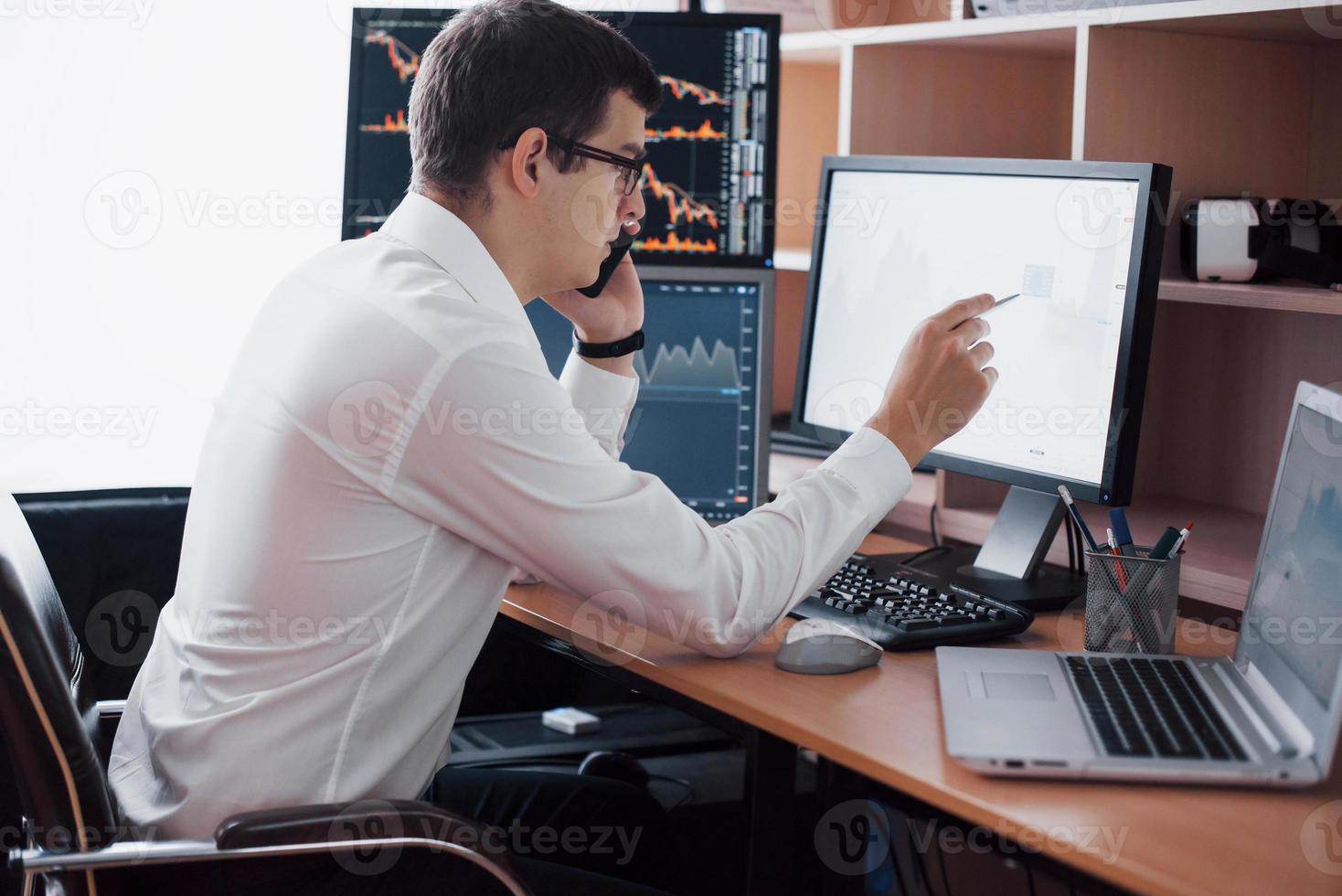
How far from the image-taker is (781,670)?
4.29ft

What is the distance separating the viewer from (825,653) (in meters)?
1.30

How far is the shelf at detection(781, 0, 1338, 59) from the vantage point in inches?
59.6

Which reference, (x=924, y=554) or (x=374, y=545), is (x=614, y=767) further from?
(x=374, y=545)

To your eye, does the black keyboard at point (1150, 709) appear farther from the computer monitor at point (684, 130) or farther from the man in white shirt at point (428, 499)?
the computer monitor at point (684, 130)

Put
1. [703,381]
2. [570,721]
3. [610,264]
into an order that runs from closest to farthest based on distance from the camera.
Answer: [610,264] < [703,381] < [570,721]

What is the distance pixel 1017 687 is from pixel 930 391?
32 centimetres

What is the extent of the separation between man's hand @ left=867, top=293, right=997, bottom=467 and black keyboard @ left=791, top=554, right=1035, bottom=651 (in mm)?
171

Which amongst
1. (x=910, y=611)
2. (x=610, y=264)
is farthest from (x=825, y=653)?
(x=610, y=264)

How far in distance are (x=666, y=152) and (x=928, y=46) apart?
462mm

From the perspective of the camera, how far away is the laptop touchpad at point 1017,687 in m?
1.17

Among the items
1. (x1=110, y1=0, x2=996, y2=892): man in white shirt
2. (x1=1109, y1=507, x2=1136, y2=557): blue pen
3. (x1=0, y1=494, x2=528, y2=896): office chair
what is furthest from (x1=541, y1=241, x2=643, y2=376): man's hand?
(x1=0, y1=494, x2=528, y2=896): office chair

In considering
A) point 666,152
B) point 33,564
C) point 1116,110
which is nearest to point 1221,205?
point 1116,110

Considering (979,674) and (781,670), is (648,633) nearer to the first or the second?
(781,670)

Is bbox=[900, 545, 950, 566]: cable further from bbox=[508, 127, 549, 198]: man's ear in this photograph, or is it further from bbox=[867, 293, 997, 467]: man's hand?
bbox=[508, 127, 549, 198]: man's ear
